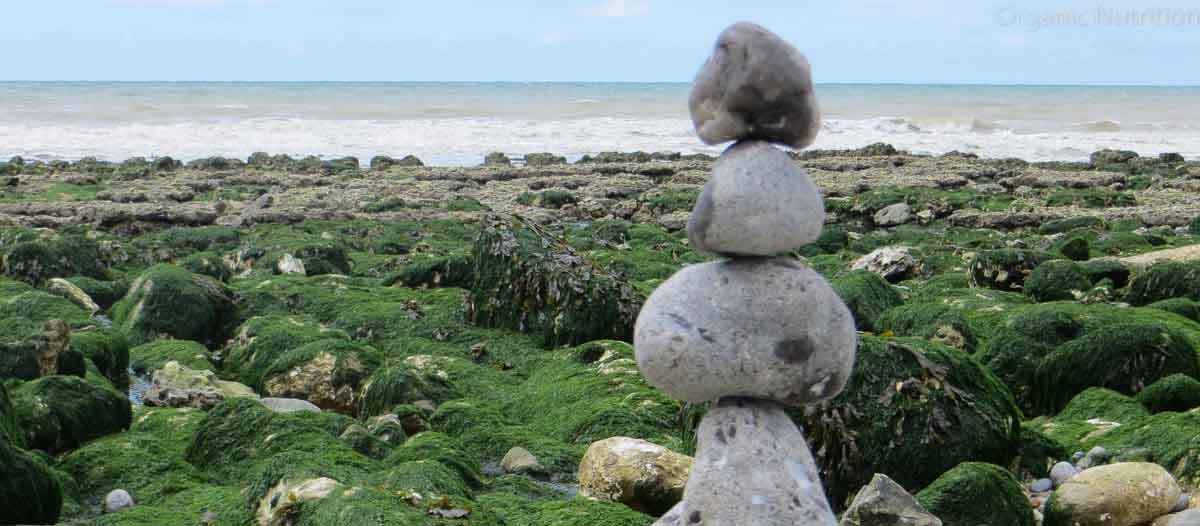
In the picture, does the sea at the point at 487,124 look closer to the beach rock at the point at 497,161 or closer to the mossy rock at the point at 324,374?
the beach rock at the point at 497,161

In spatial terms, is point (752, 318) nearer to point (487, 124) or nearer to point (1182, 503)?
point (1182, 503)

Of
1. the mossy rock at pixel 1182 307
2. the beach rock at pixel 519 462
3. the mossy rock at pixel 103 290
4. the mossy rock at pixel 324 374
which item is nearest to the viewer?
the beach rock at pixel 519 462

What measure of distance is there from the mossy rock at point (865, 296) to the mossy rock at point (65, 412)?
24.0 feet

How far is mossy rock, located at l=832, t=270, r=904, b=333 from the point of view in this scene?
1209cm

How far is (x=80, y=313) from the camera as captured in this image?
41.1 ft

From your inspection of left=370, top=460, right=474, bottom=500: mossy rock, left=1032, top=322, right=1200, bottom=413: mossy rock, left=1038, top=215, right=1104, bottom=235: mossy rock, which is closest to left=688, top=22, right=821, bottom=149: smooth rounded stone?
left=370, top=460, right=474, bottom=500: mossy rock

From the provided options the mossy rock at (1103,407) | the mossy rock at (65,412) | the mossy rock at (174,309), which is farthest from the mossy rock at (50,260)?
the mossy rock at (1103,407)

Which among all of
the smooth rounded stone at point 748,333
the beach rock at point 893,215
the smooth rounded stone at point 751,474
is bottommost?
the beach rock at point 893,215

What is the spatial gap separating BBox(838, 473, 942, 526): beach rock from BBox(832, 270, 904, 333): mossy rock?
6.27 m

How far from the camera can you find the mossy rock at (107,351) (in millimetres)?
10359

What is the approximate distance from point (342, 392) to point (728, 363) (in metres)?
6.04

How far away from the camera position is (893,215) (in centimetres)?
2505

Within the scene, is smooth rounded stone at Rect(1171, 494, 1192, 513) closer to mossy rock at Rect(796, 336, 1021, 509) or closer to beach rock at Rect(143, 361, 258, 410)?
mossy rock at Rect(796, 336, 1021, 509)

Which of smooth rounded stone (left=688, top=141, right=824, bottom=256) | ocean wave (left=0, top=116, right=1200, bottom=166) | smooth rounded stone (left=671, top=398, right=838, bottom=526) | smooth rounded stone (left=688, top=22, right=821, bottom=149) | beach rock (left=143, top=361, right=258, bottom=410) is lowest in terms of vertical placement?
ocean wave (left=0, top=116, right=1200, bottom=166)
